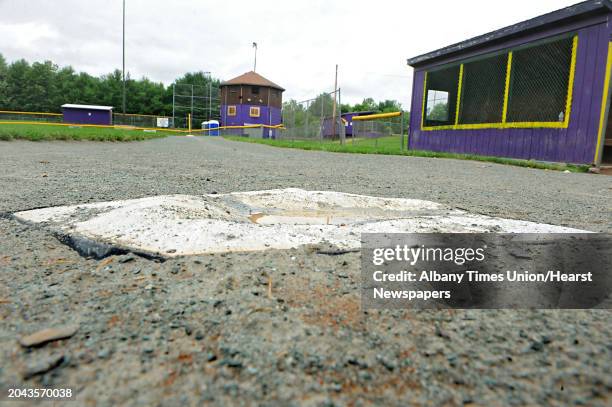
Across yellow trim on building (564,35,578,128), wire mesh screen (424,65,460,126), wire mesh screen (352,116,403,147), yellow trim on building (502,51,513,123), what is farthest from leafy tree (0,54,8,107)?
yellow trim on building (564,35,578,128)

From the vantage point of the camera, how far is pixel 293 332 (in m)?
0.90

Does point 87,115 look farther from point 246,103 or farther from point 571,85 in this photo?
point 571,85

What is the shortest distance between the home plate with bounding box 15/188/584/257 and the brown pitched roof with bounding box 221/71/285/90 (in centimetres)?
4119

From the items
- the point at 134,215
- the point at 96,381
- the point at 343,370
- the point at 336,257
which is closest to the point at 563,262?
the point at 336,257

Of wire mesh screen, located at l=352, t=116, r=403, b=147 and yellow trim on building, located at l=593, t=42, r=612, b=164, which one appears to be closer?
yellow trim on building, located at l=593, t=42, r=612, b=164

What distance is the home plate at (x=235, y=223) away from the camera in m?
1.47

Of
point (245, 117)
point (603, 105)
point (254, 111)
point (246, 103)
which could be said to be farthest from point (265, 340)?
point (246, 103)

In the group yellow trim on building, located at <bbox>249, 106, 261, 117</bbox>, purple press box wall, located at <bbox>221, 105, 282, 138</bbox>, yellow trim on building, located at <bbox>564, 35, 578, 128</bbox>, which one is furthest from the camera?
yellow trim on building, located at <bbox>249, 106, 261, 117</bbox>

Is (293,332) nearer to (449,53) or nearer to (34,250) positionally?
(34,250)

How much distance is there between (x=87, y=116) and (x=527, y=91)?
33.0 metres

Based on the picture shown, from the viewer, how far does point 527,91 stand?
9.18 metres

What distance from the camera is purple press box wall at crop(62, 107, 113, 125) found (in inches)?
1251

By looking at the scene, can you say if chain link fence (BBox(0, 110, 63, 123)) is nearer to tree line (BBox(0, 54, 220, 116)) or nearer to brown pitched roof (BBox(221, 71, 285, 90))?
tree line (BBox(0, 54, 220, 116))

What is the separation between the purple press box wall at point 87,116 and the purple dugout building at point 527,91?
28578 millimetres
